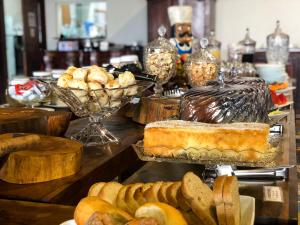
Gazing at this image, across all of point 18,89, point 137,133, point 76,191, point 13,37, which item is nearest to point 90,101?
point 137,133

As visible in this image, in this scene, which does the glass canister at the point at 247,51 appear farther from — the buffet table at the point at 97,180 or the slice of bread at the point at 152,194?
the slice of bread at the point at 152,194

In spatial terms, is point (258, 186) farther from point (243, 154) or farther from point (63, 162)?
point (63, 162)

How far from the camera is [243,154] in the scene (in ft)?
3.51

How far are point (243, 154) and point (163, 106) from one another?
0.62m

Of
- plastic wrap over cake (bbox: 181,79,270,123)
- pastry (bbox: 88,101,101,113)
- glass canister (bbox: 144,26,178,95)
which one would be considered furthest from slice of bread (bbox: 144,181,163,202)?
glass canister (bbox: 144,26,178,95)

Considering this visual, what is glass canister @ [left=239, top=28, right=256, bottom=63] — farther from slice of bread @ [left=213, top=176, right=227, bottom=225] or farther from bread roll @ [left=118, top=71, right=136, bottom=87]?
slice of bread @ [left=213, top=176, right=227, bottom=225]

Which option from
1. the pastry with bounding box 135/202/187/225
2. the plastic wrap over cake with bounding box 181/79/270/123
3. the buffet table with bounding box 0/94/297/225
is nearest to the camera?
the pastry with bounding box 135/202/187/225

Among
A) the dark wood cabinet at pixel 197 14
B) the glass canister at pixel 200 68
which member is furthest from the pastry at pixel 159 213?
the dark wood cabinet at pixel 197 14

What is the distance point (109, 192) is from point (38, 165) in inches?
12.2

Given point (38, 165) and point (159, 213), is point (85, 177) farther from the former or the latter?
point (159, 213)

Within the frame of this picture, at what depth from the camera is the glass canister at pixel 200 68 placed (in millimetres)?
2104

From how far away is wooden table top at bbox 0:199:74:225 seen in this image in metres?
0.82

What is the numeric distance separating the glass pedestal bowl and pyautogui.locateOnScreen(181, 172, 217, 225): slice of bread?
0.68m

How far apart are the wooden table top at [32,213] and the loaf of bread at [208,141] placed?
32cm
